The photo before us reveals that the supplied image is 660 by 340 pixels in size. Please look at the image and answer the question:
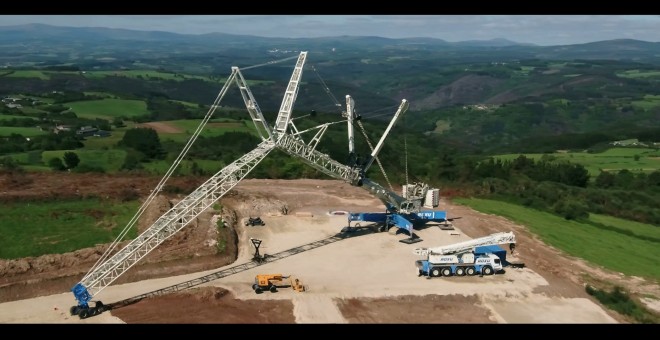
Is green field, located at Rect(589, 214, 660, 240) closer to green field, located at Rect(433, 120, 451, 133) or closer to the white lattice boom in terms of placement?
the white lattice boom

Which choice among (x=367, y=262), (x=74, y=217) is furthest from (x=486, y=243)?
(x=74, y=217)

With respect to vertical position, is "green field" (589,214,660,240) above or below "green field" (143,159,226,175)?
below

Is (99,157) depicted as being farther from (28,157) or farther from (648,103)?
(648,103)

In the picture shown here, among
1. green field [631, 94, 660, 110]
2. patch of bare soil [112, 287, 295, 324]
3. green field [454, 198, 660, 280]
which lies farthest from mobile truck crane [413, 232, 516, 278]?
green field [631, 94, 660, 110]

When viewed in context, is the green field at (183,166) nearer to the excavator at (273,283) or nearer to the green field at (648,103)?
the excavator at (273,283)

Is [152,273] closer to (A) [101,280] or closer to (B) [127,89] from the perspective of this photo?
(A) [101,280]

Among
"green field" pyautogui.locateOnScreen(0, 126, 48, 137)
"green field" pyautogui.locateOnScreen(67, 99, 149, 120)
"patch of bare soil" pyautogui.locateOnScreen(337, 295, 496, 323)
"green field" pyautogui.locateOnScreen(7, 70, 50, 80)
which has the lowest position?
"patch of bare soil" pyautogui.locateOnScreen(337, 295, 496, 323)

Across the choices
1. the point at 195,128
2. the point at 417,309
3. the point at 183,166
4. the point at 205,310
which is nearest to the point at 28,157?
the point at 183,166
